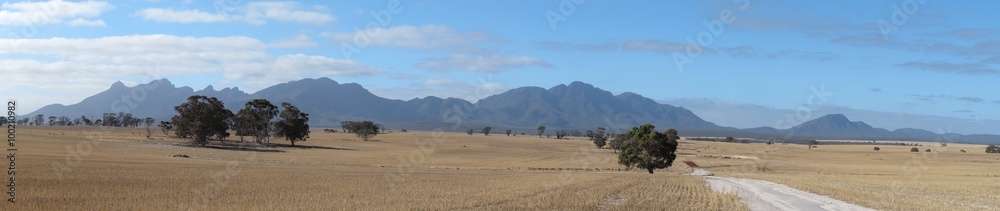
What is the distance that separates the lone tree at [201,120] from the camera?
10375cm

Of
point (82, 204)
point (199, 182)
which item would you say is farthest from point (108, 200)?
point (199, 182)

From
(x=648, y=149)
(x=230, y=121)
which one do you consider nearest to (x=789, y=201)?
(x=648, y=149)

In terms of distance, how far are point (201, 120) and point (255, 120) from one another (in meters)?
12.2

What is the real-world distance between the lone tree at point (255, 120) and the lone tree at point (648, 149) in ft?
199

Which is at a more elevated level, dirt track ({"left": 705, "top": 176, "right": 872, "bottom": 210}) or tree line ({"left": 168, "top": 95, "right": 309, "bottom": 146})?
tree line ({"left": 168, "top": 95, "right": 309, "bottom": 146})

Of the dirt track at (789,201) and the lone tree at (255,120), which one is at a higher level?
the lone tree at (255,120)

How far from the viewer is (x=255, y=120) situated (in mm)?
115562

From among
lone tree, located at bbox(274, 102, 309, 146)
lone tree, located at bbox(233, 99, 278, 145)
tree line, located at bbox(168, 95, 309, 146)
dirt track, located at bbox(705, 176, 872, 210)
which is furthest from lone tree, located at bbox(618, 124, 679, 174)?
lone tree, located at bbox(233, 99, 278, 145)

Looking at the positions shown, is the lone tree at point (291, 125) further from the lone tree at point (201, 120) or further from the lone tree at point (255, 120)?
the lone tree at point (201, 120)

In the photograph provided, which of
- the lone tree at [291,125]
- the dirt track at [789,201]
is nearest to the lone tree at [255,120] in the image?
the lone tree at [291,125]

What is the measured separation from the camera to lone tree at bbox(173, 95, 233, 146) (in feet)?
340

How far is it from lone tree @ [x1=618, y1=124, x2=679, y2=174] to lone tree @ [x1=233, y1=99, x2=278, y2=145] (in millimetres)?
60769

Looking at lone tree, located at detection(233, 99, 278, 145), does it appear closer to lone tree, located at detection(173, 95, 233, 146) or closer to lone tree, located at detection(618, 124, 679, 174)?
lone tree, located at detection(173, 95, 233, 146)

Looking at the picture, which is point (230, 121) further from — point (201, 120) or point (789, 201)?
point (789, 201)
